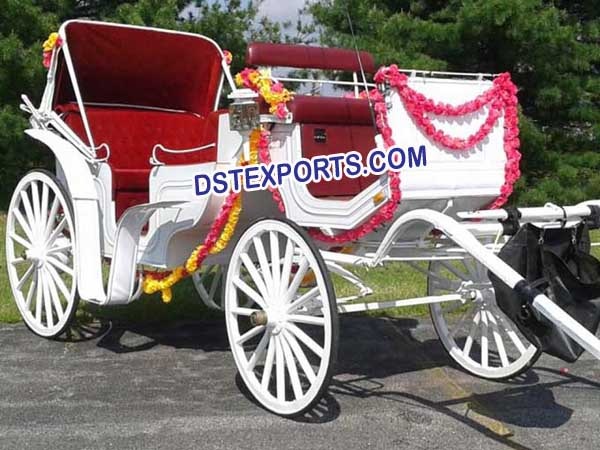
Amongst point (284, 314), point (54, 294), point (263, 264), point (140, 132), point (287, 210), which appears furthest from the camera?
point (140, 132)

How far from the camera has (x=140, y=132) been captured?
20.1 ft

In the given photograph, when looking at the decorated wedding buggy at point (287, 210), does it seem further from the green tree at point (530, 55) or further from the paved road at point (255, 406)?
the green tree at point (530, 55)

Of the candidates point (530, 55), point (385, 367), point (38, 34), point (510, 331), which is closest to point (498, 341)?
point (510, 331)

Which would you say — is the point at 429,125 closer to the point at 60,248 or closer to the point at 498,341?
the point at 498,341

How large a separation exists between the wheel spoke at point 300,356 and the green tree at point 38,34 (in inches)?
317

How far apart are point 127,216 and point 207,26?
7.53 m

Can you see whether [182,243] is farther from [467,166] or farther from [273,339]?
[467,166]

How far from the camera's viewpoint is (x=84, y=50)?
5.82 m

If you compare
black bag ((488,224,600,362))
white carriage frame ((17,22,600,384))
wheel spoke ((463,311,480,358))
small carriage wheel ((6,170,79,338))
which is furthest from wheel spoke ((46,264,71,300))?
black bag ((488,224,600,362))

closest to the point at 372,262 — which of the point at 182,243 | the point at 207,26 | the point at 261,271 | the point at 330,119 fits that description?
the point at 261,271

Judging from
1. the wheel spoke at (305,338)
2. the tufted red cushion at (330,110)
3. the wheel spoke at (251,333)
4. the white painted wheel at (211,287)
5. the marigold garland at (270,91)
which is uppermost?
the marigold garland at (270,91)

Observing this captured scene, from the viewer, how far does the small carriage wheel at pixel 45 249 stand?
5.34m

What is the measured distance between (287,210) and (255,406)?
97 centimetres

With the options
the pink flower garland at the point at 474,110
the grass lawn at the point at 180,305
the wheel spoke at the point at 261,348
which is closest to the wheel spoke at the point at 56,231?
the grass lawn at the point at 180,305
